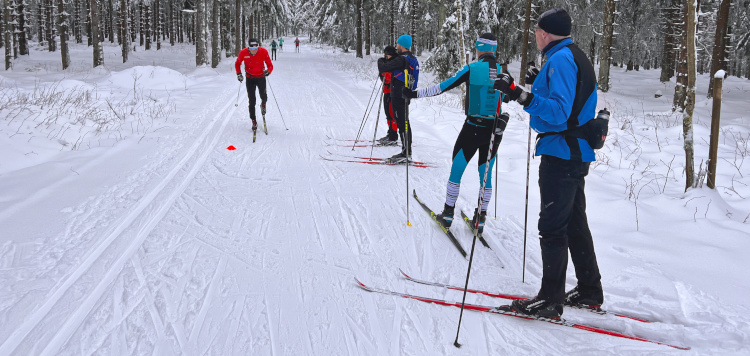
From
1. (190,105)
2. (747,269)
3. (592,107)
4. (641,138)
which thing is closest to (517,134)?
(641,138)

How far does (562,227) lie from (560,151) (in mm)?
594

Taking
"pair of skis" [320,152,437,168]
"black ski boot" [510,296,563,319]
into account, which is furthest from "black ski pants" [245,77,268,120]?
"black ski boot" [510,296,563,319]

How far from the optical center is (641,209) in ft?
18.2

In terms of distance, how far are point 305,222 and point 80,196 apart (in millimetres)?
3132

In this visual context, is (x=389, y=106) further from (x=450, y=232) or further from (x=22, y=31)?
(x=22, y=31)

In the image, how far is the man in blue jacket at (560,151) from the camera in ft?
9.39

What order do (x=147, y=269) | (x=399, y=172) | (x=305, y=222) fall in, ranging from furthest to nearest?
(x=399, y=172)
(x=305, y=222)
(x=147, y=269)

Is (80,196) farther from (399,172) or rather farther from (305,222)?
(399,172)

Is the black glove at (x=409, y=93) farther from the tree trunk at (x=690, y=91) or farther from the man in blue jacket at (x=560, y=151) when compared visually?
the tree trunk at (x=690, y=91)

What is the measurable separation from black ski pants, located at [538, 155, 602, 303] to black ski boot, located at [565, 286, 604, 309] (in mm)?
12

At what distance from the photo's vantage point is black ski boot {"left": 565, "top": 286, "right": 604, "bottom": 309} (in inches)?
135

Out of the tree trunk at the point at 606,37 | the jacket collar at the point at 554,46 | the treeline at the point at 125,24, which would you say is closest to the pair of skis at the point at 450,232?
the jacket collar at the point at 554,46

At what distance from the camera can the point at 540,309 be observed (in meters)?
3.26

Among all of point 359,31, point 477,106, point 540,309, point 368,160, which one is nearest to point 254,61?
point 368,160
